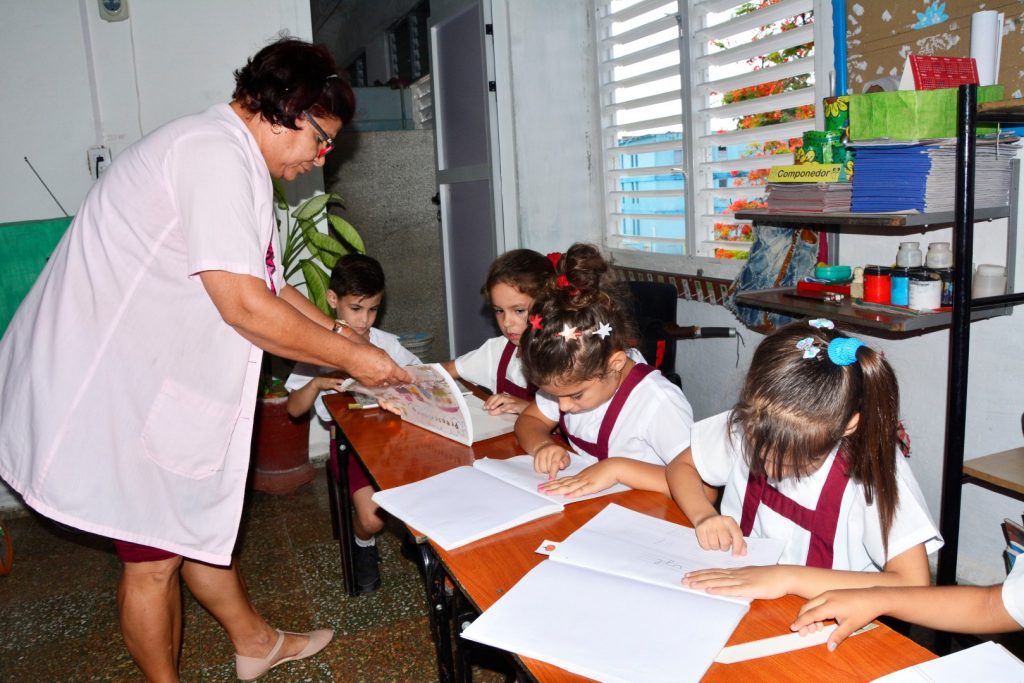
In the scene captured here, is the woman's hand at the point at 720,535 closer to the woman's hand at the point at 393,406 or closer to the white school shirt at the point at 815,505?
the white school shirt at the point at 815,505

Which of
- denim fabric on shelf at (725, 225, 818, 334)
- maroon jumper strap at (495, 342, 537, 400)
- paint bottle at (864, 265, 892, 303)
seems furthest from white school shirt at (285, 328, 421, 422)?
paint bottle at (864, 265, 892, 303)

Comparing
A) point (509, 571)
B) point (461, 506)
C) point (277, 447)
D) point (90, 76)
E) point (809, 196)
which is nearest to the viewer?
point (509, 571)

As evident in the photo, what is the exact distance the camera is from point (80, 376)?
5.72ft

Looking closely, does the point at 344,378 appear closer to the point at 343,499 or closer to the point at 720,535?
the point at 343,499

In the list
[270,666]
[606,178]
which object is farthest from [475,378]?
[606,178]

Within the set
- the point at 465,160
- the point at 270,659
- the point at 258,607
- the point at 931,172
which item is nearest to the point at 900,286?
the point at 931,172

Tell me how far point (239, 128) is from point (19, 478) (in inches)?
36.0

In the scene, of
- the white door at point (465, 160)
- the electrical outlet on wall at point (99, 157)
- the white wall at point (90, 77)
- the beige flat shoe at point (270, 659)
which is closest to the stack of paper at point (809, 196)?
the white door at point (465, 160)

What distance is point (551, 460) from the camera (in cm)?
179

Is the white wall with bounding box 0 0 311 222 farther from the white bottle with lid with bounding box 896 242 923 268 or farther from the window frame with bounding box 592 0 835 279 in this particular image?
the white bottle with lid with bounding box 896 242 923 268

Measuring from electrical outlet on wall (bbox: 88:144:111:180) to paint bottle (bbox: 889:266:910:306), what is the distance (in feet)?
10.9

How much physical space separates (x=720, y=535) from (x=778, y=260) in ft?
5.63

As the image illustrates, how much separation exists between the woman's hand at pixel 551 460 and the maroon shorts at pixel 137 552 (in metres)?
0.90

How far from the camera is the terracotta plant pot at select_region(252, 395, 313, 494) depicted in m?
3.80
